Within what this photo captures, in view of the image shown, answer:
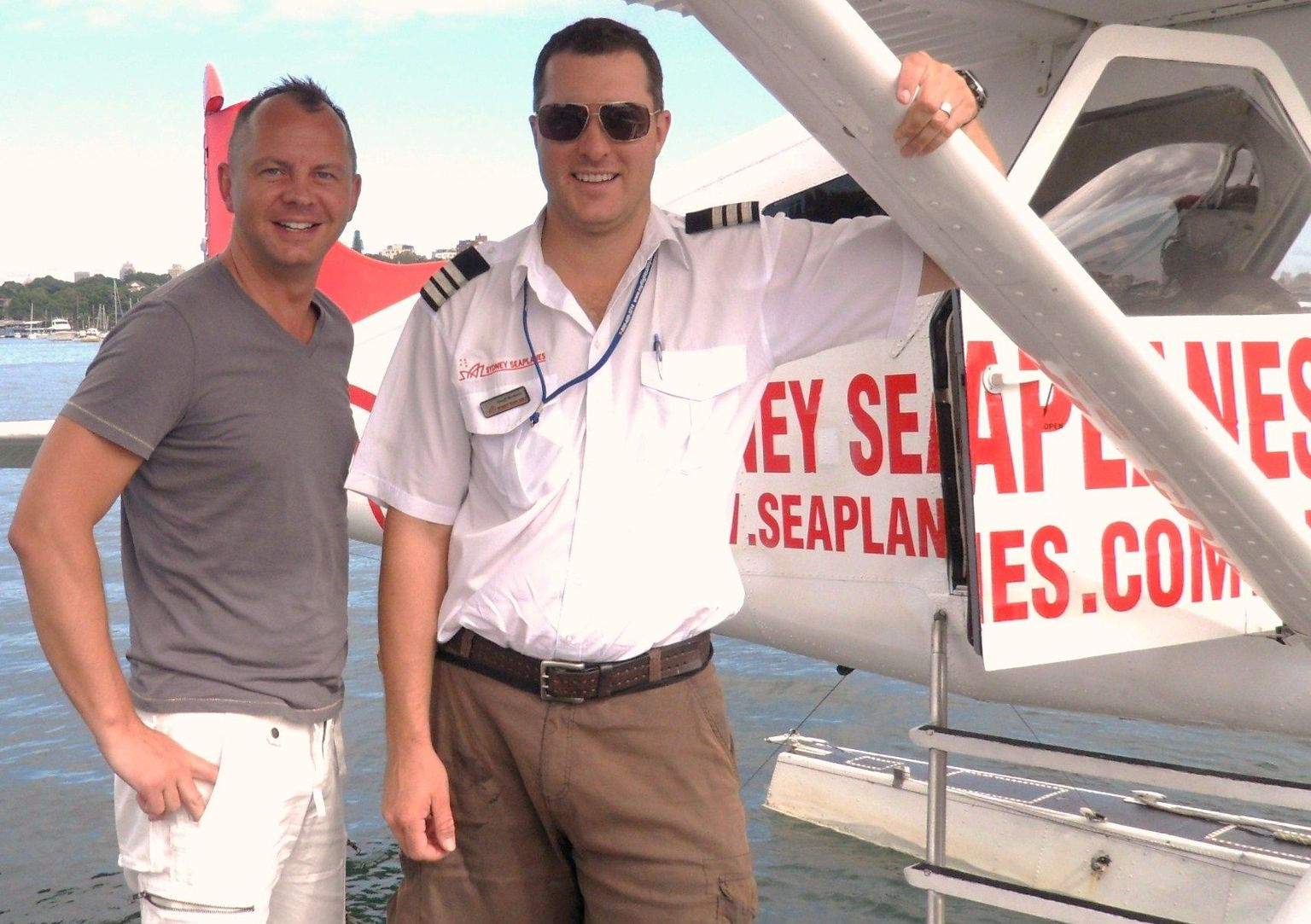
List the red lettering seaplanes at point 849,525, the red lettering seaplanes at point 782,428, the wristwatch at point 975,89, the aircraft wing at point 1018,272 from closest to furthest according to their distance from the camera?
the aircraft wing at point 1018,272 → the wristwatch at point 975,89 → the red lettering seaplanes at point 849,525 → the red lettering seaplanes at point 782,428

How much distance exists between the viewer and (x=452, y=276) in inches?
80.2

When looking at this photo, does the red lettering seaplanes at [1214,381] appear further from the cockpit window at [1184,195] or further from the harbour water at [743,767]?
the harbour water at [743,767]

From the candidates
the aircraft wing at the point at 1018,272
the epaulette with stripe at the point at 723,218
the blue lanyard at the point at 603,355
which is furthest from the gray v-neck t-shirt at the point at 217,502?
the aircraft wing at the point at 1018,272

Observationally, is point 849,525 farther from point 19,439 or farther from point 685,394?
point 19,439

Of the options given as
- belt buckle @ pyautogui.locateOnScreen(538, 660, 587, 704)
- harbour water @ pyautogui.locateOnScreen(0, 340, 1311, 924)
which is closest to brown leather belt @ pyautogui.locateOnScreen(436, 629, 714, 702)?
belt buckle @ pyautogui.locateOnScreen(538, 660, 587, 704)

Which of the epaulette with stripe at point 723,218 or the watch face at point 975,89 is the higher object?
the watch face at point 975,89

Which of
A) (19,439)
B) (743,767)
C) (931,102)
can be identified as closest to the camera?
(931,102)

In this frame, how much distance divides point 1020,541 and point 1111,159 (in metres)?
0.87

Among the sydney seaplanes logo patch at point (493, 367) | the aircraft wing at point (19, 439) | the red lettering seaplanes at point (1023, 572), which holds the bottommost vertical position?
the red lettering seaplanes at point (1023, 572)

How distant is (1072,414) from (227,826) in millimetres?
1939

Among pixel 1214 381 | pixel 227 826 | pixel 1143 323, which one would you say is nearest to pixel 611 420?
pixel 227 826

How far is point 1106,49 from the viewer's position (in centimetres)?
276

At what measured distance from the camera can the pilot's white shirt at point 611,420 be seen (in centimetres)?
190

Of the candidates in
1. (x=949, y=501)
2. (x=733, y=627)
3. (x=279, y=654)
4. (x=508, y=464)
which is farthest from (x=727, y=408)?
(x=733, y=627)
